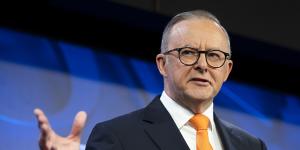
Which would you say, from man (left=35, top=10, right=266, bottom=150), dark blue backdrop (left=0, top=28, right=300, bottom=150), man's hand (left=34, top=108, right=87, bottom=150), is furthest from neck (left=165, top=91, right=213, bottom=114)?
dark blue backdrop (left=0, top=28, right=300, bottom=150)

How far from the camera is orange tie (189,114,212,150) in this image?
1.80 metres

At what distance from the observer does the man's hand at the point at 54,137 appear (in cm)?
152

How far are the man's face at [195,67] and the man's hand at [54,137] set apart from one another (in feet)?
1.33

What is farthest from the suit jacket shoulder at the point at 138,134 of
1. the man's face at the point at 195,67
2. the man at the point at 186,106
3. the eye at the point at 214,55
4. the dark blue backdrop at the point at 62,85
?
the dark blue backdrop at the point at 62,85

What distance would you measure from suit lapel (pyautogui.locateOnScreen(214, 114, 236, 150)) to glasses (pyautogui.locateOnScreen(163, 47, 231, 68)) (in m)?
0.19

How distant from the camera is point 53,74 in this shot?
10.00 ft

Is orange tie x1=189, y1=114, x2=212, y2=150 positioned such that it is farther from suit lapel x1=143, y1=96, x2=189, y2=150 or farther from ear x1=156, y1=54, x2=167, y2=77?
ear x1=156, y1=54, x2=167, y2=77

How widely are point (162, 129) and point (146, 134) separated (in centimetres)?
5

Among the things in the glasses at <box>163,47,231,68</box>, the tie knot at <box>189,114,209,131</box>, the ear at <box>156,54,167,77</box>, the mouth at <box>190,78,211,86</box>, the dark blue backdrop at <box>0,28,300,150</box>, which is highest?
the glasses at <box>163,47,231,68</box>

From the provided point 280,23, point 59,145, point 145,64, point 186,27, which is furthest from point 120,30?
point 59,145

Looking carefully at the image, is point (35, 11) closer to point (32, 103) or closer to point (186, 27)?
point (32, 103)

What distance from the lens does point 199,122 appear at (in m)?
1.87

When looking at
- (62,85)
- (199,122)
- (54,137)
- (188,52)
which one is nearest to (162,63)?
(188,52)

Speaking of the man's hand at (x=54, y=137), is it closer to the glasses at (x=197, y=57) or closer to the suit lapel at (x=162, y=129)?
the suit lapel at (x=162, y=129)
